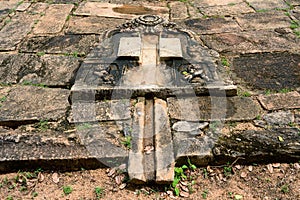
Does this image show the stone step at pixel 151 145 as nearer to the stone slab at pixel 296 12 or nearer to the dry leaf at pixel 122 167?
the dry leaf at pixel 122 167

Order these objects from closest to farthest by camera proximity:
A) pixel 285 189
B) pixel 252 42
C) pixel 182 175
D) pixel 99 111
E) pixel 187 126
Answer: pixel 285 189 → pixel 182 175 → pixel 187 126 → pixel 99 111 → pixel 252 42

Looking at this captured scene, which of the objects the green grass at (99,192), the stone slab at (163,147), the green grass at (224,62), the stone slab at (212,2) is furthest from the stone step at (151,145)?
the stone slab at (212,2)

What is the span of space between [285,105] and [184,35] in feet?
4.89

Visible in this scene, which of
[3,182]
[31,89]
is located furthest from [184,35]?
[3,182]

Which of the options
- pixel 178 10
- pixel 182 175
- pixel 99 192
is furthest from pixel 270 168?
pixel 178 10

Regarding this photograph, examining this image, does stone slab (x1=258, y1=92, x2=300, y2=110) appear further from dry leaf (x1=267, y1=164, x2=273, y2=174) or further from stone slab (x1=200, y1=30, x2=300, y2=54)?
stone slab (x1=200, y1=30, x2=300, y2=54)

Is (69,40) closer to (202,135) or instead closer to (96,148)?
(96,148)

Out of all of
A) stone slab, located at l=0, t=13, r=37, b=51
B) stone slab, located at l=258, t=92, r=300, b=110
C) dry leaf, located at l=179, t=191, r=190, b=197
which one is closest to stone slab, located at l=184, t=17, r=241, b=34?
stone slab, located at l=258, t=92, r=300, b=110

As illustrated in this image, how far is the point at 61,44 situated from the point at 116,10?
1397 mm

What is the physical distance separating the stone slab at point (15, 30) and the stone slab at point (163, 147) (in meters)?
2.26

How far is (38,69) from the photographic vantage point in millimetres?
3330

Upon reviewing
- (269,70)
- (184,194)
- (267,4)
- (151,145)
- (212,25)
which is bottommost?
(184,194)

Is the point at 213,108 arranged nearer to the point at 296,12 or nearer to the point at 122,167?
the point at 122,167

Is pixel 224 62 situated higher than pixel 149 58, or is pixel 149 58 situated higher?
pixel 149 58
